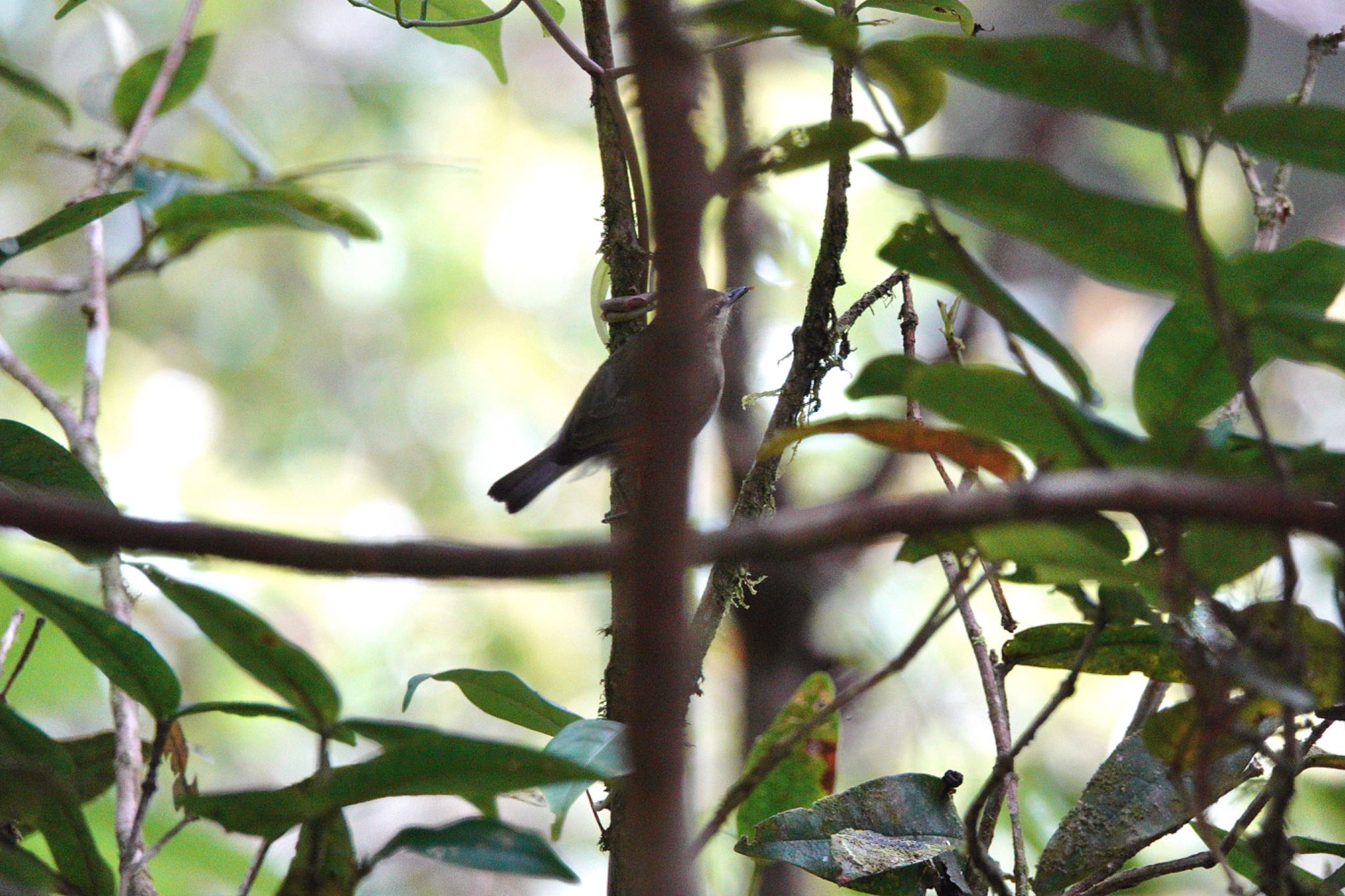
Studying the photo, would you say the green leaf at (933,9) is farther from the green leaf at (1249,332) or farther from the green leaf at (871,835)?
the green leaf at (871,835)

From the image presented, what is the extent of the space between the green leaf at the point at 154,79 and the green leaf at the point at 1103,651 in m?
1.78

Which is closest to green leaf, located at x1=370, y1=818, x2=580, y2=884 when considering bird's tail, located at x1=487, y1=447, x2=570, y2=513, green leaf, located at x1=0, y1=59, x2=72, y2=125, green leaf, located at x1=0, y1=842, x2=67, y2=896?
green leaf, located at x1=0, y1=842, x2=67, y2=896

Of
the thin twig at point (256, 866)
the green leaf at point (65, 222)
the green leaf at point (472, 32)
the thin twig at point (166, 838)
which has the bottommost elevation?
the thin twig at point (256, 866)

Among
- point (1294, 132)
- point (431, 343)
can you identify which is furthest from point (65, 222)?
point (431, 343)

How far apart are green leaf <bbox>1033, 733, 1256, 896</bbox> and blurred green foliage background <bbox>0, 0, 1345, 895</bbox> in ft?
7.13

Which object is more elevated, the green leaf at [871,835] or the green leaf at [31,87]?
the green leaf at [31,87]

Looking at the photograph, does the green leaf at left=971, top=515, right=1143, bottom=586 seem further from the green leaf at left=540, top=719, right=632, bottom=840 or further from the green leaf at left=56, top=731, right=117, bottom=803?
the green leaf at left=56, top=731, right=117, bottom=803

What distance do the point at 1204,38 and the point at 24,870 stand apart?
1034 millimetres

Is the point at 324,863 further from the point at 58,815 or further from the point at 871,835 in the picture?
the point at 871,835

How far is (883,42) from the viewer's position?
837 mm

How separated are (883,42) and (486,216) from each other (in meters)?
5.33

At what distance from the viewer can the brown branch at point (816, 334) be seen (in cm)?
130

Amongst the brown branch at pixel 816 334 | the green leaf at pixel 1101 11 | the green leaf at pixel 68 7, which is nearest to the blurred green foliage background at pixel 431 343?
the brown branch at pixel 816 334

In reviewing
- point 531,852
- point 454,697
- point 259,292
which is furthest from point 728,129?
point 259,292
